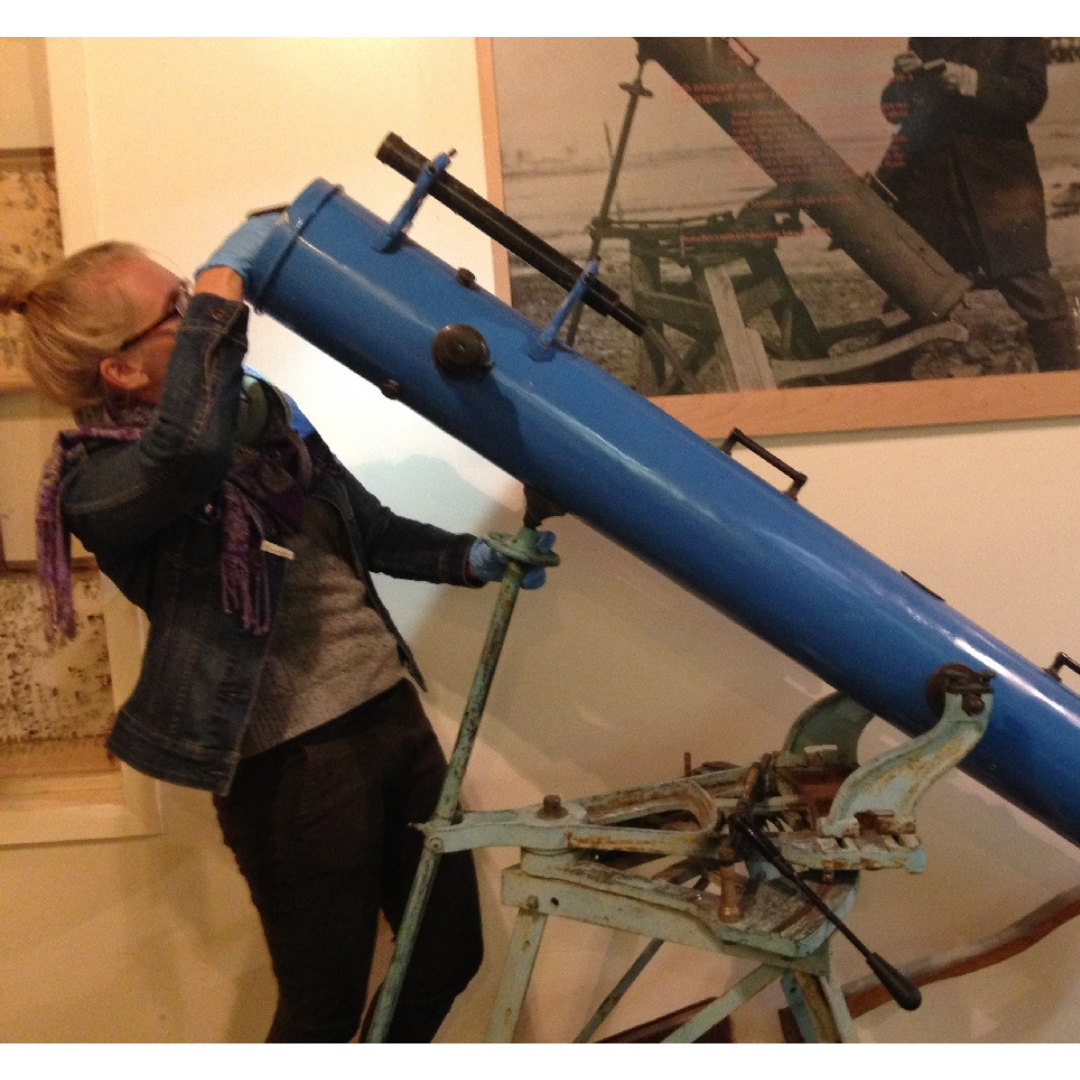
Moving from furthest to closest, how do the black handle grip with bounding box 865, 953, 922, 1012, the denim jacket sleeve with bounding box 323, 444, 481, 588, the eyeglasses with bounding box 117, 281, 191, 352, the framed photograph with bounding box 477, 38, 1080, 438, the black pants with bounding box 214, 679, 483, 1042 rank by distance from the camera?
1. the framed photograph with bounding box 477, 38, 1080, 438
2. the denim jacket sleeve with bounding box 323, 444, 481, 588
3. the black pants with bounding box 214, 679, 483, 1042
4. the eyeglasses with bounding box 117, 281, 191, 352
5. the black handle grip with bounding box 865, 953, 922, 1012

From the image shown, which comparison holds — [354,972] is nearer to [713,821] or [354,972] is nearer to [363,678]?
[363,678]

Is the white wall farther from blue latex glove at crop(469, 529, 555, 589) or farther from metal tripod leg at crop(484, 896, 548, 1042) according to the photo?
metal tripod leg at crop(484, 896, 548, 1042)

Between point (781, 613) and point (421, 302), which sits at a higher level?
point (421, 302)

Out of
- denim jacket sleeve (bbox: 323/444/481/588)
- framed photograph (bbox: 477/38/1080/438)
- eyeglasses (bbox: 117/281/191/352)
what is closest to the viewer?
eyeglasses (bbox: 117/281/191/352)

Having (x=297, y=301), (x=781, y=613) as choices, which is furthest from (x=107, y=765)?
(x=781, y=613)

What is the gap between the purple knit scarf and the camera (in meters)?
0.81

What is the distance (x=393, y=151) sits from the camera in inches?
31.8

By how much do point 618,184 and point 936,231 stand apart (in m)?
0.51

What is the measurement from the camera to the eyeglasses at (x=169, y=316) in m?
0.83

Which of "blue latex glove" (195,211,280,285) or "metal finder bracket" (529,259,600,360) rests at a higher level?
"blue latex glove" (195,211,280,285)

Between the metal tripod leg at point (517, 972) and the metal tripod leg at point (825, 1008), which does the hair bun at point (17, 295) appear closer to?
the metal tripod leg at point (517, 972)

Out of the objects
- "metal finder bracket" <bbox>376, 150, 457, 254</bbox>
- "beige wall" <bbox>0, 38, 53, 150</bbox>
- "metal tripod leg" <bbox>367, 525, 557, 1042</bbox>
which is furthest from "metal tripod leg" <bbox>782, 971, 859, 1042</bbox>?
"beige wall" <bbox>0, 38, 53, 150</bbox>

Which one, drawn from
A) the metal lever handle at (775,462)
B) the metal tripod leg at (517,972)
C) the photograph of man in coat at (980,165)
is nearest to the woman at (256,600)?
the metal tripod leg at (517,972)

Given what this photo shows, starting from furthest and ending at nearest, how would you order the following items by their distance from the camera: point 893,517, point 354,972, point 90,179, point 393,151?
point 893,517 → point 90,179 → point 354,972 → point 393,151
